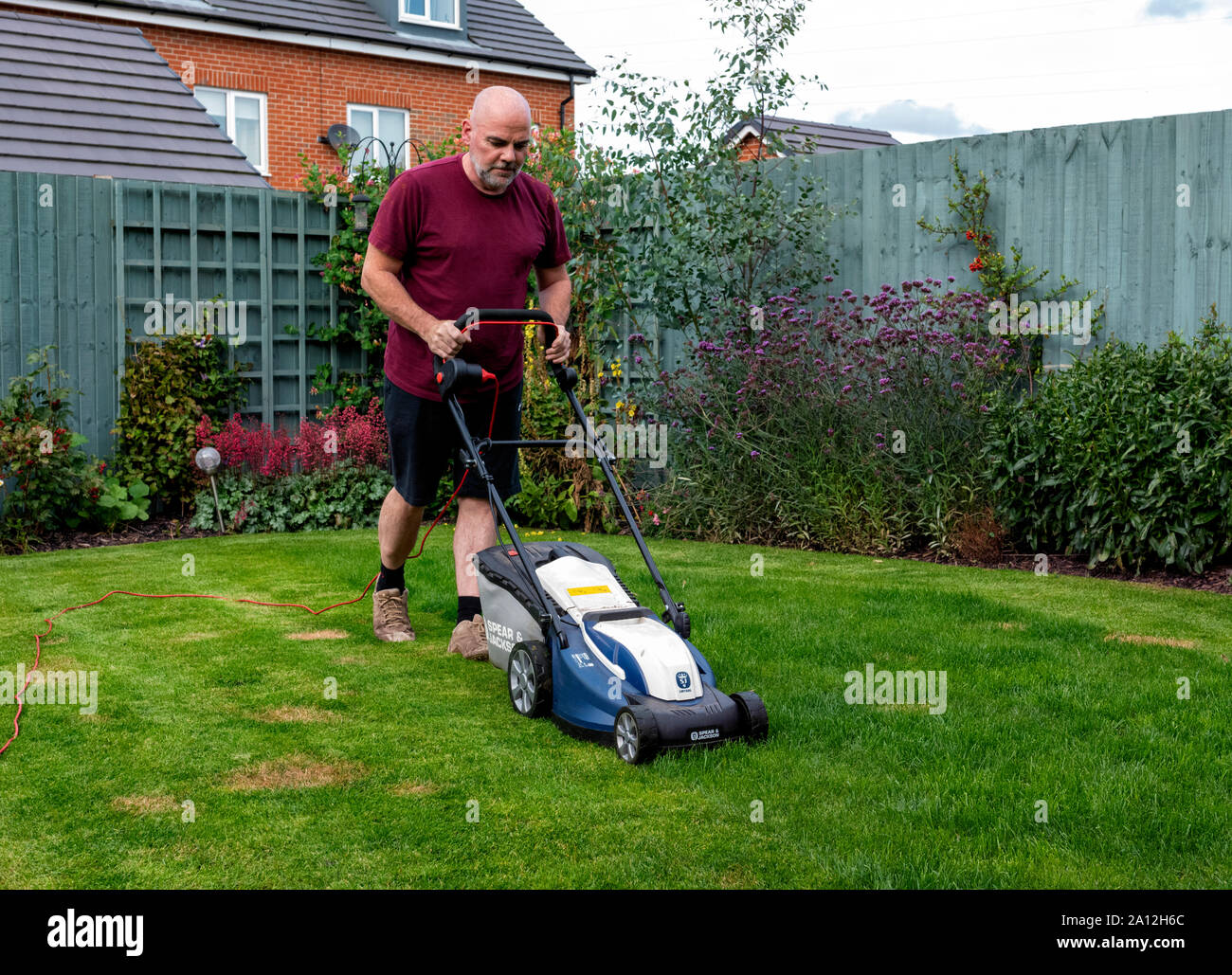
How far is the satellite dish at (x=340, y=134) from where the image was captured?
1725 cm

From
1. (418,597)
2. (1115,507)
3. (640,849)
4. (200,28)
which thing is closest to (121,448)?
(418,597)

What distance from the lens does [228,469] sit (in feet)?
30.3

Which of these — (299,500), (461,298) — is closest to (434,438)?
(461,298)

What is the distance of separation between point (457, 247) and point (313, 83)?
13.9m

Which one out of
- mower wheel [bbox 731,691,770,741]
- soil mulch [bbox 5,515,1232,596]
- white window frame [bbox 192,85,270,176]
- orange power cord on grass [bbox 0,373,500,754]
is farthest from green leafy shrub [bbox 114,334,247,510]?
white window frame [bbox 192,85,270,176]

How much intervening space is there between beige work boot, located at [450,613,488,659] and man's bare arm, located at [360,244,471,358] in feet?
3.68

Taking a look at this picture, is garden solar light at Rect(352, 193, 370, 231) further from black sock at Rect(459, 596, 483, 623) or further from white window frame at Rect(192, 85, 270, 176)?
white window frame at Rect(192, 85, 270, 176)

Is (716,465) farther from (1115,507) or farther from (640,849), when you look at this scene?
(640,849)

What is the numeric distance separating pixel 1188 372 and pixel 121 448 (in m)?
6.92

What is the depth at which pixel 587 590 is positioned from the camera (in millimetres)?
4234

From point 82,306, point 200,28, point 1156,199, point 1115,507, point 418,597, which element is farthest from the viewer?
point 200,28

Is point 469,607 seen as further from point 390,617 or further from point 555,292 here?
point 555,292

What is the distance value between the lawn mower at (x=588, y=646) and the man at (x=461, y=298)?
0.20 metres
